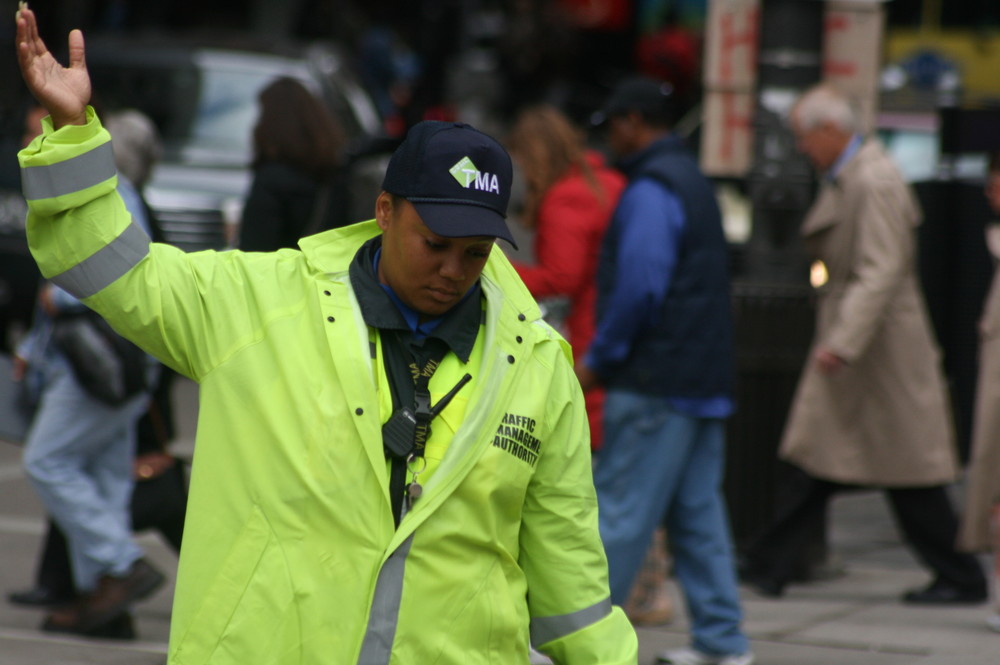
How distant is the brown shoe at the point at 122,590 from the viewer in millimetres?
5609

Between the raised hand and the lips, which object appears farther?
the lips

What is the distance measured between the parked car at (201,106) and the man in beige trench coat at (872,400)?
5.58 meters

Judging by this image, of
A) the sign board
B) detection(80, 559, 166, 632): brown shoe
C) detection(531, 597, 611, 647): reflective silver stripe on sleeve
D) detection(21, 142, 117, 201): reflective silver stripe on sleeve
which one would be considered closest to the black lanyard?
detection(531, 597, 611, 647): reflective silver stripe on sleeve

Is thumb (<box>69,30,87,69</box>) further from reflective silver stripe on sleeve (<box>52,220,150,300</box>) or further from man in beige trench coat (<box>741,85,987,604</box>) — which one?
man in beige trench coat (<box>741,85,987,604</box>)

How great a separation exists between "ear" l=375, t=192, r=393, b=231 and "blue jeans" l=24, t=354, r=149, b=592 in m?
3.07

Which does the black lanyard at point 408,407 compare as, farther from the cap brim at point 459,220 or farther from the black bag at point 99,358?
the black bag at point 99,358

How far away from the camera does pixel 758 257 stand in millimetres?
7340

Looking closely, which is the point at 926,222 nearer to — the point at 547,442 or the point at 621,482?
the point at 621,482

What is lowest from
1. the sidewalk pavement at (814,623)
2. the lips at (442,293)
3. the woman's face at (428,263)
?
the sidewalk pavement at (814,623)

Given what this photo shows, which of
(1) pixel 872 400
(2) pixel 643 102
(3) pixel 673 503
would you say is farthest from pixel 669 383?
(1) pixel 872 400

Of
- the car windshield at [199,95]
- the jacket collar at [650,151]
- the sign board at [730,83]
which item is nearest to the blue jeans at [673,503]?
the jacket collar at [650,151]

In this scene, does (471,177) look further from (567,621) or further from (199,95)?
(199,95)

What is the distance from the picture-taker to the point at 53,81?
2.56 meters

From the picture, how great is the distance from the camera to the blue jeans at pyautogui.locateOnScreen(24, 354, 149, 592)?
5594 mm
